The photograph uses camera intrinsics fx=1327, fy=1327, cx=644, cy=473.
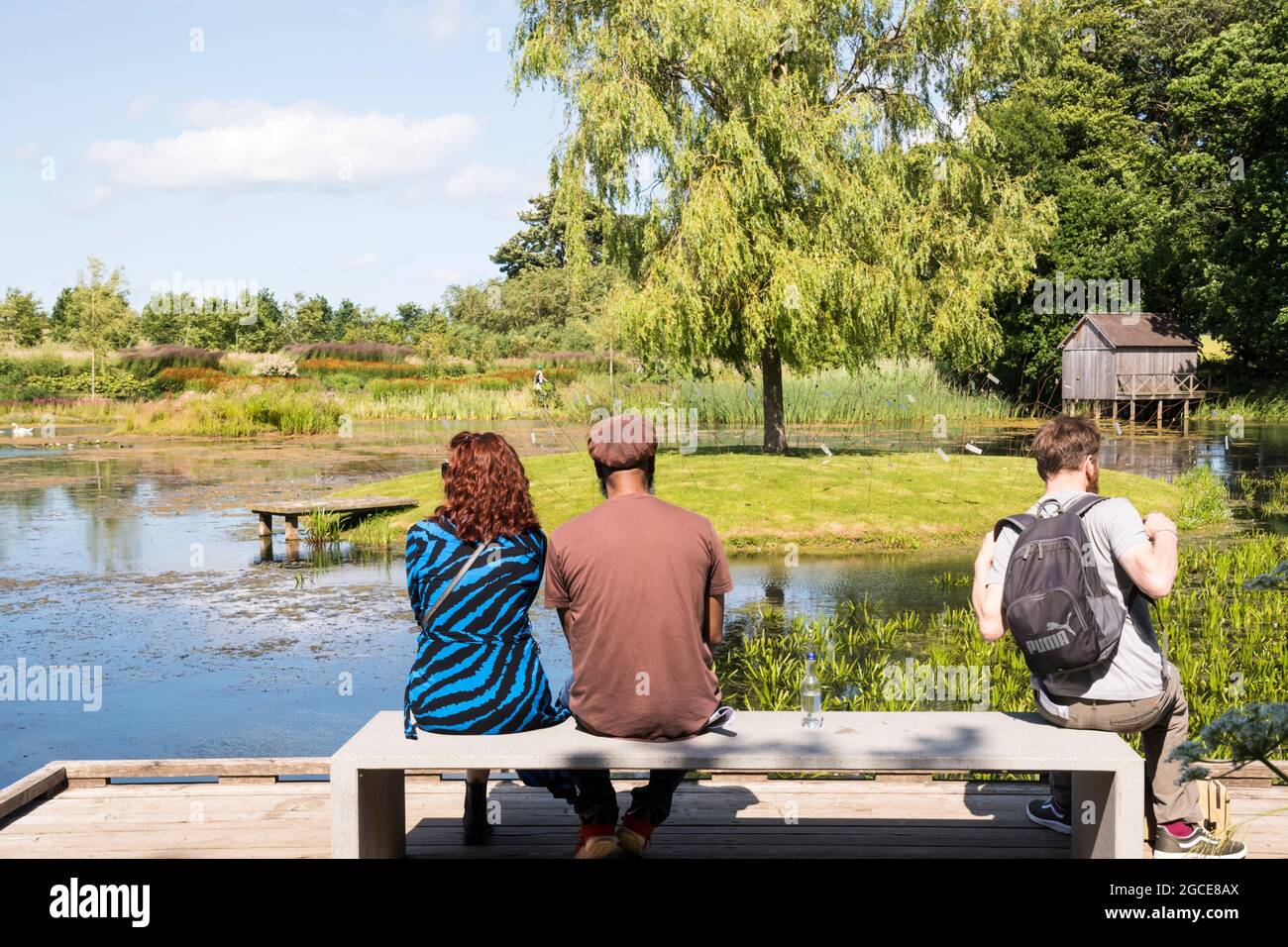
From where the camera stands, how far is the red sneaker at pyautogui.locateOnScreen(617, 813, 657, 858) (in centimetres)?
479

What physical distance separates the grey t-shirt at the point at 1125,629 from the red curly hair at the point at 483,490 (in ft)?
5.95

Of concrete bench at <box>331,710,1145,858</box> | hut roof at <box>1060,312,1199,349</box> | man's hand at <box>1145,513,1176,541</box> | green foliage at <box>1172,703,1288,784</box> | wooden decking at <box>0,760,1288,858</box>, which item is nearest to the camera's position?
green foliage at <box>1172,703,1288,784</box>

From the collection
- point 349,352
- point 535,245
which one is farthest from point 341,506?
point 535,245

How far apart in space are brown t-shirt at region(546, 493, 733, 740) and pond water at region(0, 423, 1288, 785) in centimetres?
407

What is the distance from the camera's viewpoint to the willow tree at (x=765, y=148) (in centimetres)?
2231

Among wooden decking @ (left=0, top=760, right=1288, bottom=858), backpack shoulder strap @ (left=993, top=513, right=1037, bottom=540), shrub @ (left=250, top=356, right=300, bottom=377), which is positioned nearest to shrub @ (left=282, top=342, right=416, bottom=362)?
shrub @ (left=250, top=356, right=300, bottom=377)

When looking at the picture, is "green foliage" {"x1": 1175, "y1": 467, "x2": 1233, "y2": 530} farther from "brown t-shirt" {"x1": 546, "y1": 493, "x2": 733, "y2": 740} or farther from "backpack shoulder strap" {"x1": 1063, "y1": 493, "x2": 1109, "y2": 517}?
"brown t-shirt" {"x1": 546, "y1": 493, "x2": 733, "y2": 740}

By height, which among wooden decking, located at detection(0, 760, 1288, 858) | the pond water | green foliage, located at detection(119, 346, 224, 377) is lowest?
the pond water

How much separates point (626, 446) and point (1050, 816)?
2301 millimetres

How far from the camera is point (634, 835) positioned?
479cm
